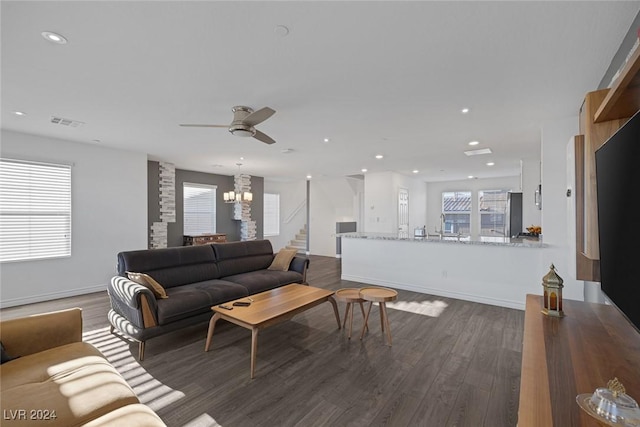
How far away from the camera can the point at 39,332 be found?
188 cm

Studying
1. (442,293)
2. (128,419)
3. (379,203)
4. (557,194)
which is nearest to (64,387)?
(128,419)

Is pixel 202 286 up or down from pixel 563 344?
down

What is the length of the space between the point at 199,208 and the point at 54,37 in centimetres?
595

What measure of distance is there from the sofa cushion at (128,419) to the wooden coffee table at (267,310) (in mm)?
1114

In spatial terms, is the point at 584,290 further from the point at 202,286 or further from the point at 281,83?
the point at 202,286

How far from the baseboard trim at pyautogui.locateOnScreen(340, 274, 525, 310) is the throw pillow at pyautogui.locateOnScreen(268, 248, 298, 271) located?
174 centimetres

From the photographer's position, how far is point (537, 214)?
20.1 feet

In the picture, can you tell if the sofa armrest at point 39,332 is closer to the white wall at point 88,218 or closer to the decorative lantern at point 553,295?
the decorative lantern at point 553,295

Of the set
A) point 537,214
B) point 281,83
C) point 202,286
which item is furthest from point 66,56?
point 537,214

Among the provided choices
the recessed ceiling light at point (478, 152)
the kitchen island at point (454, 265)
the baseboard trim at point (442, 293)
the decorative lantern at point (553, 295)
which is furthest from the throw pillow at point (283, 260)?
the recessed ceiling light at point (478, 152)

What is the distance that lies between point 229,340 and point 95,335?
5.11 feet

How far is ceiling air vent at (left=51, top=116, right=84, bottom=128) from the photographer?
11.9ft

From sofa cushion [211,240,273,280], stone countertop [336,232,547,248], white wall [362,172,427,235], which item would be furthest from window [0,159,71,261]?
white wall [362,172,427,235]

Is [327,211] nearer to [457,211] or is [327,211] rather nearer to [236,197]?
[236,197]
